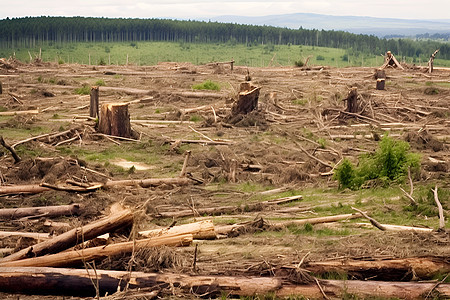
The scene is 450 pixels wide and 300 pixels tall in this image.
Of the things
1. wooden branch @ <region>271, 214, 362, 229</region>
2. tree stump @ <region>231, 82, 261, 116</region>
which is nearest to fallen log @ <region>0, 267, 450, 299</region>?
wooden branch @ <region>271, 214, 362, 229</region>

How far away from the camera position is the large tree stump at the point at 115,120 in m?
16.3

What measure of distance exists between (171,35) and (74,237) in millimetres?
99117

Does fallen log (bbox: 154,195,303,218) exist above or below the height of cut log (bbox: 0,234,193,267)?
below


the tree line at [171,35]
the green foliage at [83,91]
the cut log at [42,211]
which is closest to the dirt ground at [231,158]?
the cut log at [42,211]

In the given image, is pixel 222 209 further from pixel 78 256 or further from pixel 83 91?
pixel 83 91

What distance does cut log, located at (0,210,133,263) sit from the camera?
7109mm

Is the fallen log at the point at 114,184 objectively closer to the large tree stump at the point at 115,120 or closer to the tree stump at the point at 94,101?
the large tree stump at the point at 115,120

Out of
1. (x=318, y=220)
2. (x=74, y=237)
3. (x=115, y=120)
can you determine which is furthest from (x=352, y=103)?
(x=74, y=237)

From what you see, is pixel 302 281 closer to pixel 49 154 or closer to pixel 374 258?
pixel 374 258

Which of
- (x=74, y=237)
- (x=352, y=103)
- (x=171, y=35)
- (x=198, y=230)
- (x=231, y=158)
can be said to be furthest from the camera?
(x=171, y=35)

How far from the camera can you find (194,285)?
6500 millimetres

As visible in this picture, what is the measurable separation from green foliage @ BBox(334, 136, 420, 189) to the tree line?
79598 millimetres

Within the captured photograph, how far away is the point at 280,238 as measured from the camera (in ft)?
27.8

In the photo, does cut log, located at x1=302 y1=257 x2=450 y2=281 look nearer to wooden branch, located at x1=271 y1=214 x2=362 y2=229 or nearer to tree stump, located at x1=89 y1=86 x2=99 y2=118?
wooden branch, located at x1=271 y1=214 x2=362 y2=229
